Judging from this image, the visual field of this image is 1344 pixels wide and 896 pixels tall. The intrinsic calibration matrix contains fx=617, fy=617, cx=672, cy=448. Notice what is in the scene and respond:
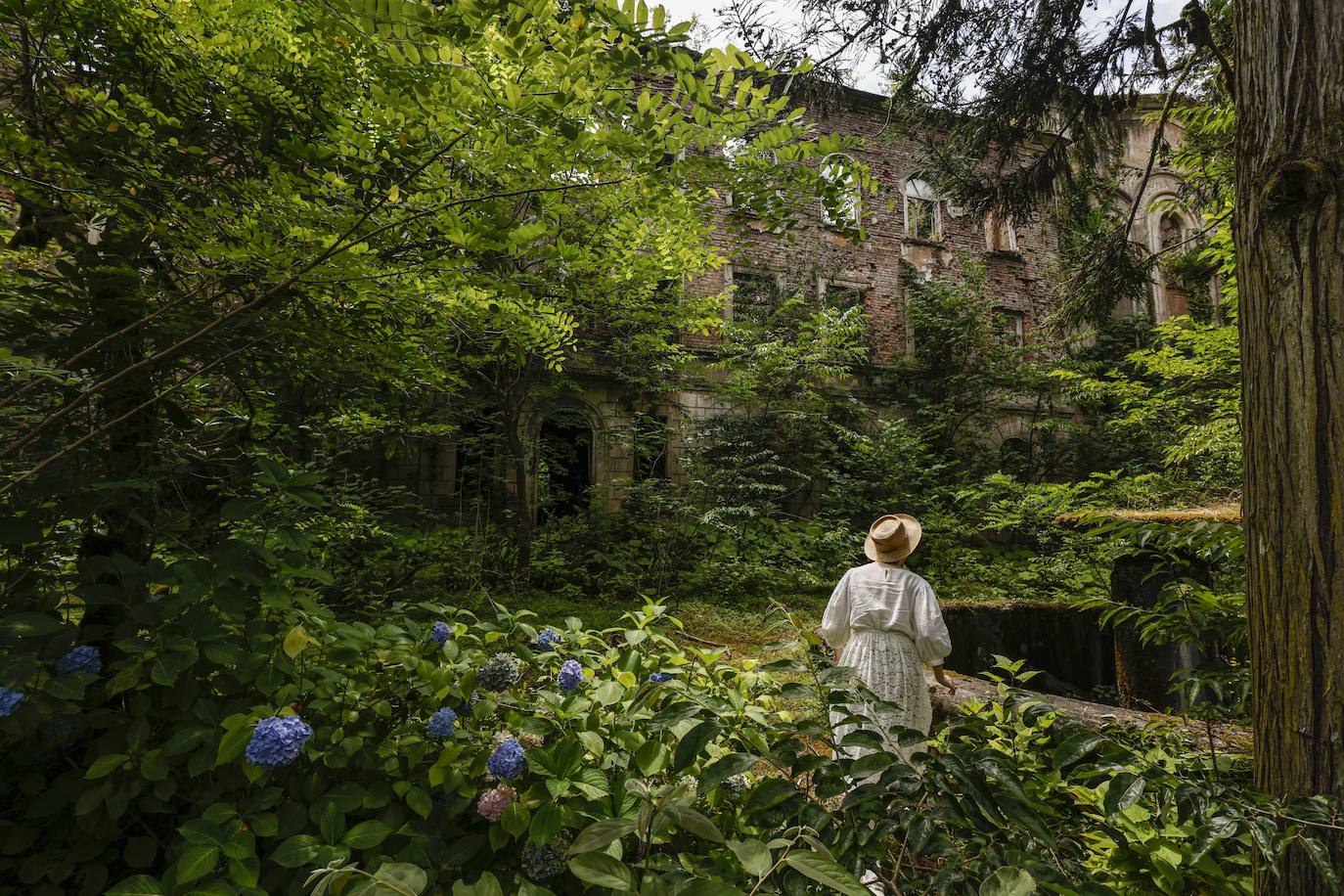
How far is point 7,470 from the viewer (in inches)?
66.0

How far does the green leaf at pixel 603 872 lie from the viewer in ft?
2.70

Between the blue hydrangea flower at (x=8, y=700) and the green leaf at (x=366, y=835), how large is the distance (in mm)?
635

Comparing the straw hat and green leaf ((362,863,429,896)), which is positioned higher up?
the straw hat

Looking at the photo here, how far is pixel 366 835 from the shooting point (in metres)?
1.21

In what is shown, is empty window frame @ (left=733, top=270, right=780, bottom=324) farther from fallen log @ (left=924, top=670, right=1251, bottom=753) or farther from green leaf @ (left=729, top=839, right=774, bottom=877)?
green leaf @ (left=729, top=839, right=774, bottom=877)

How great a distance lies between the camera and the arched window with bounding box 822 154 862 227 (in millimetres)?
1907

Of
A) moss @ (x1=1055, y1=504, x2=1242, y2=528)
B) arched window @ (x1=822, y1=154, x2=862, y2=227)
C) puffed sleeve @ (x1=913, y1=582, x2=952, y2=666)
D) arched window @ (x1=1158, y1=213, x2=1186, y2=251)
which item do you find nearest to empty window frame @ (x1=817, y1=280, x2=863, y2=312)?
arched window @ (x1=1158, y1=213, x2=1186, y2=251)

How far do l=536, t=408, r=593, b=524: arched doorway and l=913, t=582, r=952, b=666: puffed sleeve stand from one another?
6.91 metres

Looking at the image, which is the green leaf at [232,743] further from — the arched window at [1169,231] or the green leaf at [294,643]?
the arched window at [1169,231]

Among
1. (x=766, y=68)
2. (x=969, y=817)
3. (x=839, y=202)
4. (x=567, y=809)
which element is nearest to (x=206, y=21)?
(x=766, y=68)

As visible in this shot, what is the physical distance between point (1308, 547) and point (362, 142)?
8.46 ft

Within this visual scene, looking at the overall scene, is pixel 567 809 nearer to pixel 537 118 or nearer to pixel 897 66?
pixel 537 118

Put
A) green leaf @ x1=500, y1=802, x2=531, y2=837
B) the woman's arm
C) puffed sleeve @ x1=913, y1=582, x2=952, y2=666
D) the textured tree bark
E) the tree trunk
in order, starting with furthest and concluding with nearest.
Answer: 1. the tree trunk
2. the woman's arm
3. puffed sleeve @ x1=913, y1=582, x2=952, y2=666
4. the textured tree bark
5. green leaf @ x1=500, y1=802, x2=531, y2=837

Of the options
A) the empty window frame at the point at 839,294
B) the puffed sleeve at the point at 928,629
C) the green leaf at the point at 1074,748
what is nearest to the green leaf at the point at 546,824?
the green leaf at the point at 1074,748
